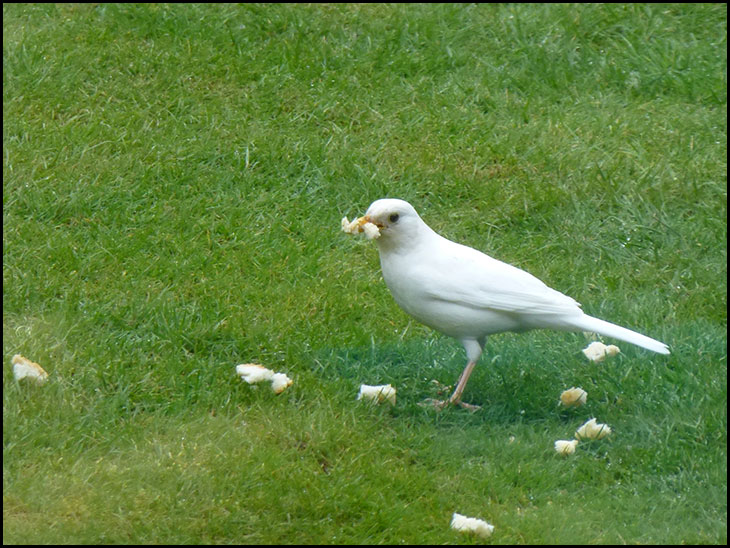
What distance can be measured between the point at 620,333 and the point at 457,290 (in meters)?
0.68

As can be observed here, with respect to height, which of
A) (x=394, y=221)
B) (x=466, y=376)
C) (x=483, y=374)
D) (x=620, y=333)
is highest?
(x=394, y=221)

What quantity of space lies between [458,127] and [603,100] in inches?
42.4

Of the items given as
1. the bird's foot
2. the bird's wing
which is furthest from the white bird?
the bird's foot

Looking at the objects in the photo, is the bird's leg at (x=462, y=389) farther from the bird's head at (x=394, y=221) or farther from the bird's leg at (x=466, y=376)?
the bird's head at (x=394, y=221)

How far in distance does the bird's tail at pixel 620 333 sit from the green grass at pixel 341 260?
39 centimetres

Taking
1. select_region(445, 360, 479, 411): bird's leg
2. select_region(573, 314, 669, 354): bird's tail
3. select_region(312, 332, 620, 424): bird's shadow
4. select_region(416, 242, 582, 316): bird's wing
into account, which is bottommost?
select_region(312, 332, 620, 424): bird's shadow

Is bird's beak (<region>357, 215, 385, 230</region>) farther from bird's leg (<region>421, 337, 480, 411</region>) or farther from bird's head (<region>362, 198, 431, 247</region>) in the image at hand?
bird's leg (<region>421, 337, 480, 411</region>)

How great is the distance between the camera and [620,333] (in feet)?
14.6

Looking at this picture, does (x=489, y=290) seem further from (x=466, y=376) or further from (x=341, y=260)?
(x=341, y=260)

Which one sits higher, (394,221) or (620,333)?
(394,221)

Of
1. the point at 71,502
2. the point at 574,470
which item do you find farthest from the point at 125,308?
the point at 574,470

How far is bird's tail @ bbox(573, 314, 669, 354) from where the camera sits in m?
4.41

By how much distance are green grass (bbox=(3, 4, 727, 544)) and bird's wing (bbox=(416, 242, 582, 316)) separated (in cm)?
50

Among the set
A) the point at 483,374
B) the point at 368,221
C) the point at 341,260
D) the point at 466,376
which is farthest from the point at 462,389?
the point at 341,260
